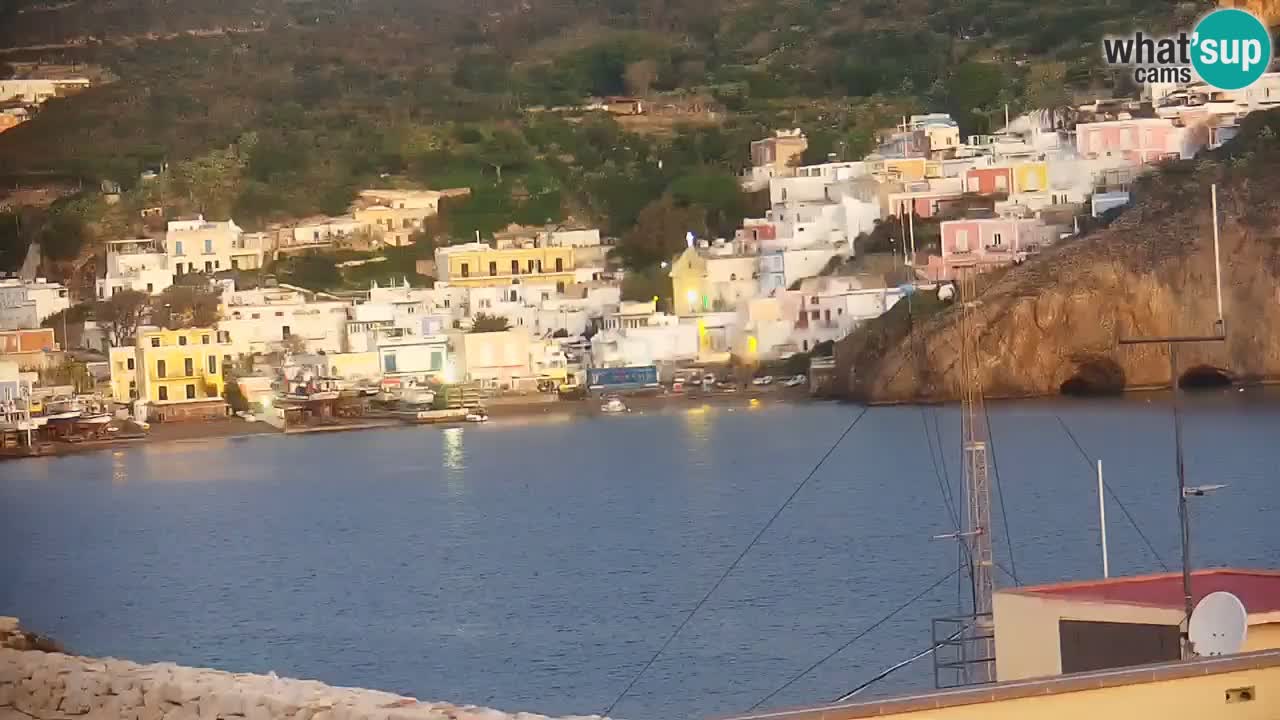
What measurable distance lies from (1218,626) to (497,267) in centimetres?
2223

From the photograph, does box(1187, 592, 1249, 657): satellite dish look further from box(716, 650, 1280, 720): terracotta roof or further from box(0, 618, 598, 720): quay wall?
box(0, 618, 598, 720): quay wall

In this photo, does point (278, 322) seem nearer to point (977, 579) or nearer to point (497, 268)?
point (497, 268)

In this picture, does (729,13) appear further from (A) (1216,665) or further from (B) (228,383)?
(A) (1216,665)

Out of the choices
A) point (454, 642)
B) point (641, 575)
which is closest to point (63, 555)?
point (641, 575)

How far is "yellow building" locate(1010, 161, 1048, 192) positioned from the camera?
24141mm

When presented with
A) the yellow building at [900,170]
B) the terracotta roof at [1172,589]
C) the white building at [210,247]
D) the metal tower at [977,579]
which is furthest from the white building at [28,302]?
the terracotta roof at [1172,589]

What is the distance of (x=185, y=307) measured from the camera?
2456 centimetres

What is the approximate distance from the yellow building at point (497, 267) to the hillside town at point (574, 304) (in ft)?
0.10

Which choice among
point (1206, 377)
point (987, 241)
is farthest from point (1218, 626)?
point (987, 241)

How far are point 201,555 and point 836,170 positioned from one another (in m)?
13.7

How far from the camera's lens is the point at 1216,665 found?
3.30m

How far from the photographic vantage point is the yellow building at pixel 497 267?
25.4m

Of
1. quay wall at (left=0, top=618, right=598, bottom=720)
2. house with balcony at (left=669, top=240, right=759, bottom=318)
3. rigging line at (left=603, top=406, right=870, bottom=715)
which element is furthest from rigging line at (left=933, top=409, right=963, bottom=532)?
quay wall at (left=0, top=618, right=598, bottom=720)

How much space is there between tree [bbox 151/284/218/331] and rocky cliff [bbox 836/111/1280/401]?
6.64m
